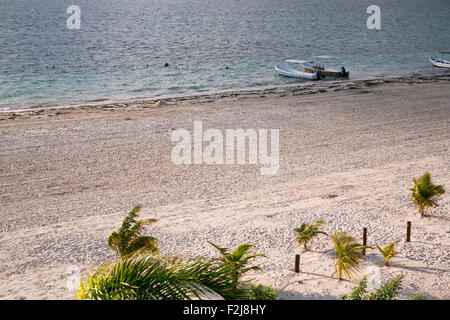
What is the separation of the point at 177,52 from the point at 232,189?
42.2 meters

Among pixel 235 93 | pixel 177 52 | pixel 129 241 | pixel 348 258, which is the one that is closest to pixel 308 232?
pixel 348 258

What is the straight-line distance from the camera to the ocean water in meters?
34.1

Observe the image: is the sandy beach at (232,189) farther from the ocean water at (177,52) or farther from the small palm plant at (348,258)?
the ocean water at (177,52)

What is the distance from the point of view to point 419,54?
5119 centimetres

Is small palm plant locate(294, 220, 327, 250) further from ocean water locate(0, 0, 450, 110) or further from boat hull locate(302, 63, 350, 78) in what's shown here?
boat hull locate(302, 63, 350, 78)

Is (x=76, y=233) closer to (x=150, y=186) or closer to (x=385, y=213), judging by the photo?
(x=150, y=186)

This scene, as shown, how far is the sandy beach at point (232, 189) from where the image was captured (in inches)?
367

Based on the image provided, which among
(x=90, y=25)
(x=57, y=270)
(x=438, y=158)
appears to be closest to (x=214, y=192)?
(x=57, y=270)

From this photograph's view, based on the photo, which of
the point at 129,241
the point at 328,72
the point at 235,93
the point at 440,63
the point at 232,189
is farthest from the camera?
the point at 440,63

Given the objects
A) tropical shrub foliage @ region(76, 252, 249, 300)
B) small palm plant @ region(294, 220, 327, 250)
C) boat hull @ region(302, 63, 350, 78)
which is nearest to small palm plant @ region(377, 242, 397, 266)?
small palm plant @ region(294, 220, 327, 250)

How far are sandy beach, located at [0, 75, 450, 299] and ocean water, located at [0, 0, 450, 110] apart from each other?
9.39 metres

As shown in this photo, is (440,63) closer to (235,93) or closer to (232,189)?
(235,93)

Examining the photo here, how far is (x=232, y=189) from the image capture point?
14117 millimetres

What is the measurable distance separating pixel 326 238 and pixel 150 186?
609cm
